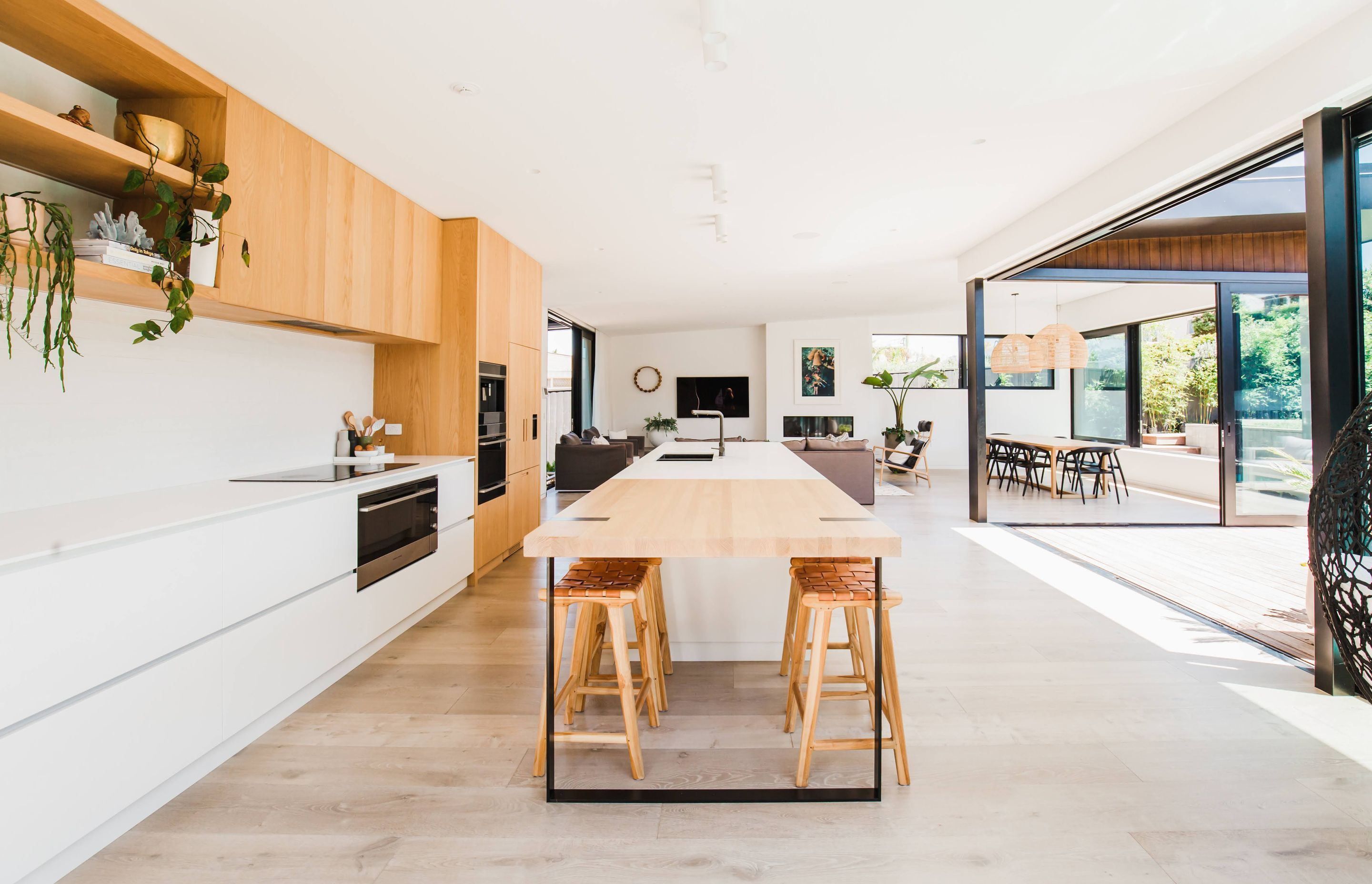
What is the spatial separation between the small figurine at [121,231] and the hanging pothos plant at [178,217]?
46mm

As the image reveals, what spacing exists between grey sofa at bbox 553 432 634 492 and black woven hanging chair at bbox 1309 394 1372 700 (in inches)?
287

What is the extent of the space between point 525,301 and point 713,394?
254 inches

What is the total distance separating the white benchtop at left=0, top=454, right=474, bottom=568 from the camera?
1.55 metres

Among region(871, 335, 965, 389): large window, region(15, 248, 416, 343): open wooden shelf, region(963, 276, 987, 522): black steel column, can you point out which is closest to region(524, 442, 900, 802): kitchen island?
region(15, 248, 416, 343): open wooden shelf

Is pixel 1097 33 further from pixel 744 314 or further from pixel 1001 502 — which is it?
pixel 744 314

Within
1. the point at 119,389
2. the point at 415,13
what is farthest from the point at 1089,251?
the point at 119,389

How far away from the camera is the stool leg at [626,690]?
1871mm

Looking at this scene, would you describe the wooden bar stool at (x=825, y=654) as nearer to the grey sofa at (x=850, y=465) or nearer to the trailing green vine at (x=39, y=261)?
the trailing green vine at (x=39, y=261)

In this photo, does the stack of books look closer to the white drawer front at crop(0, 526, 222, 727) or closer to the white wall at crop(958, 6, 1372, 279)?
the white drawer front at crop(0, 526, 222, 727)

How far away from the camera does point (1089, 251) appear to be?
5836 millimetres

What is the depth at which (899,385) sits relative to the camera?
35.6ft

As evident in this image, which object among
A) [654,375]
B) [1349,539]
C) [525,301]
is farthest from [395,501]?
[654,375]

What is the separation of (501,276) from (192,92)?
2.27 m

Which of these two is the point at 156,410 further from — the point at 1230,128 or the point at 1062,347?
the point at 1062,347
